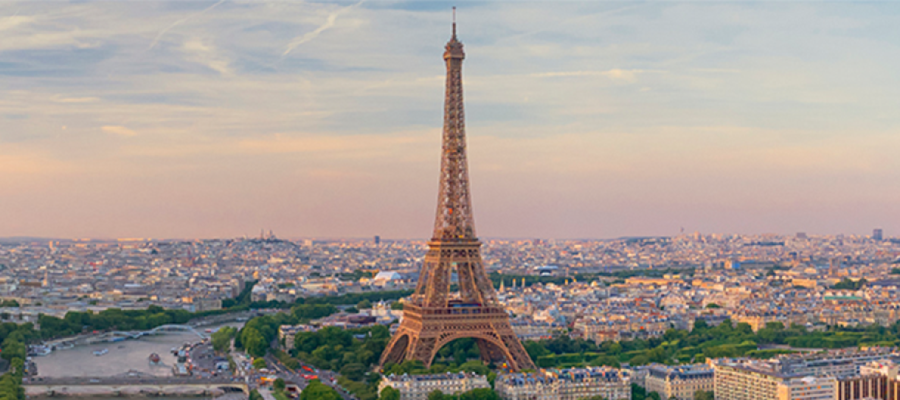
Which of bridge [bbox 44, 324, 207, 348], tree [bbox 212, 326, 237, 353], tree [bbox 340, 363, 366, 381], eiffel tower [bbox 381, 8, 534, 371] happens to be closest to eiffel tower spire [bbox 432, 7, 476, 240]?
eiffel tower [bbox 381, 8, 534, 371]

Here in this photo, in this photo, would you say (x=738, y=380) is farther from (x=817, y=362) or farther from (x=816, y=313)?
(x=816, y=313)

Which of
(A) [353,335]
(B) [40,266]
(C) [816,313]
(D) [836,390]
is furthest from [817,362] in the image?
(B) [40,266]

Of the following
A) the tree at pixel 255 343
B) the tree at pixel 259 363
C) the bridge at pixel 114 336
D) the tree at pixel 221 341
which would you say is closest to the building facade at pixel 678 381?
the tree at pixel 259 363

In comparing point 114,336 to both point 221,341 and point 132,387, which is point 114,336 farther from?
point 132,387

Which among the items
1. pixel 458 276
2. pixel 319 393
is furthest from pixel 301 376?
pixel 319 393

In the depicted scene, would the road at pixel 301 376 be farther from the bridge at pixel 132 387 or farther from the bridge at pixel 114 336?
the bridge at pixel 114 336

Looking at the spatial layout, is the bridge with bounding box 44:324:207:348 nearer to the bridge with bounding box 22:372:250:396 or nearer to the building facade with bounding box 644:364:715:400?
the bridge with bounding box 22:372:250:396
